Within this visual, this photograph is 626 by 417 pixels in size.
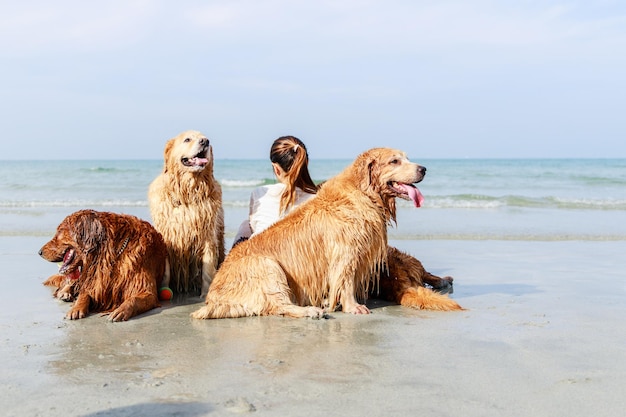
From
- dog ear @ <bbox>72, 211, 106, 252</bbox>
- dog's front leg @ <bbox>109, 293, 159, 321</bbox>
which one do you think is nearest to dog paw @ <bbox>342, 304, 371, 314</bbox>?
dog's front leg @ <bbox>109, 293, 159, 321</bbox>

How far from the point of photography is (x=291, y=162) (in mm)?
6609

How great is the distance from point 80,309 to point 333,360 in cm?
256

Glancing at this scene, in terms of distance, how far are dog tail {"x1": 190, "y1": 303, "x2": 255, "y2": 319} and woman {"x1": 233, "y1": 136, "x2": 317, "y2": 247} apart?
4.13 feet

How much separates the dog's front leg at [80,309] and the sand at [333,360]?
113 mm

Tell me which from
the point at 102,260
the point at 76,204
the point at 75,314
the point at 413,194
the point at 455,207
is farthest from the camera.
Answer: the point at 76,204

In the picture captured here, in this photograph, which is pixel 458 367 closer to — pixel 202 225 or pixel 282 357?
pixel 282 357

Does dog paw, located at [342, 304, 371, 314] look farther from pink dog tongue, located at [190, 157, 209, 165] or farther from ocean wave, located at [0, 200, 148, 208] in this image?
ocean wave, located at [0, 200, 148, 208]

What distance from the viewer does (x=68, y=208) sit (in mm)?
16734

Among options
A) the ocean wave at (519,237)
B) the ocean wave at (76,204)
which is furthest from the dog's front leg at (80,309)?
the ocean wave at (76,204)

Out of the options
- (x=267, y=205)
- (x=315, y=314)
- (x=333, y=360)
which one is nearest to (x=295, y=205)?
(x=267, y=205)

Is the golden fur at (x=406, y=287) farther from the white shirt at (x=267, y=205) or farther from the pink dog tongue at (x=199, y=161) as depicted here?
the pink dog tongue at (x=199, y=161)

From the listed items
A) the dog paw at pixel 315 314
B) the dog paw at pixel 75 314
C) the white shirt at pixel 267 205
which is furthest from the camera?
the white shirt at pixel 267 205

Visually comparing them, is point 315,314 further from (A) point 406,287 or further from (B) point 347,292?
(A) point 406,287

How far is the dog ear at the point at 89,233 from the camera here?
227 inches
